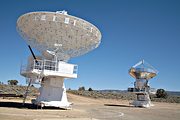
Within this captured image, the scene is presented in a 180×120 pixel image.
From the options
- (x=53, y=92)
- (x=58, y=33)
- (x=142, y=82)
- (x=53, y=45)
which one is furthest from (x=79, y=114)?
(x=142, y=82)

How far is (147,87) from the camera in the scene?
47.9m

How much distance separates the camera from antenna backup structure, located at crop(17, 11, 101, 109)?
25031mm

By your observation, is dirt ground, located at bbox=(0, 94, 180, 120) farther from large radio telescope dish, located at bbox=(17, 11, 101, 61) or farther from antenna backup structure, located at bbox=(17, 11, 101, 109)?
large radio telescope dish, located at bbox=(17, 11, 101, 61)

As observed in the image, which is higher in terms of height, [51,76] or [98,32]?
[98,32]

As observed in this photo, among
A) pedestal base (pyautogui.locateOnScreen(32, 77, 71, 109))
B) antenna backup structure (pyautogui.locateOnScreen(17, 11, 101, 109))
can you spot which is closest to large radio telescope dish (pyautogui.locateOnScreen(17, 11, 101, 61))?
antenna backup structure (pyautogui.locateOnScreen(17, 11, 101, 109))

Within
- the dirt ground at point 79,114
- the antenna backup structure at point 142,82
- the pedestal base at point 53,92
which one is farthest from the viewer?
the antenna backup structure at point 142,82

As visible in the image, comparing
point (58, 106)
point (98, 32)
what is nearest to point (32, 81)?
point (58, 106)

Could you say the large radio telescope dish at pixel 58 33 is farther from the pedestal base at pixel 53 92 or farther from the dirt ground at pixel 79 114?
the dirt ground at pixel 79 114

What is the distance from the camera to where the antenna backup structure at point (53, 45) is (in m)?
25.0

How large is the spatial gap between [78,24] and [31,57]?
19.5 ft

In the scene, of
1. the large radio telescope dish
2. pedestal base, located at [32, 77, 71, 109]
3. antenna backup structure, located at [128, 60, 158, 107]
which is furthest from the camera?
antenna backup structure, located at [128, 60, 158, 107]

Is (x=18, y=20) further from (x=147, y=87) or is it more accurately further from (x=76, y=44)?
(x=147, y=87)

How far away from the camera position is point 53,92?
88.6ft

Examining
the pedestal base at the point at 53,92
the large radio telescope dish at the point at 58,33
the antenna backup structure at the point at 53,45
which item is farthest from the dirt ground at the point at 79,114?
the large radio telescope dish at the point at 58,33
